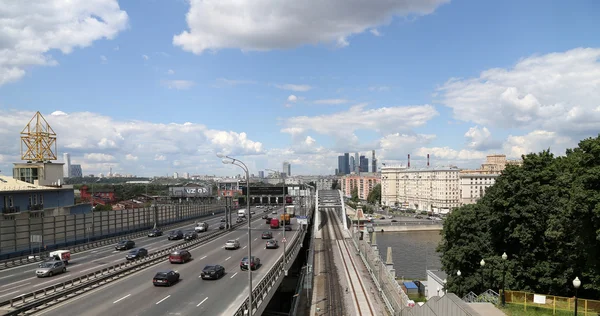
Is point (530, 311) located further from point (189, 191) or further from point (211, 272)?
point (189, 191)

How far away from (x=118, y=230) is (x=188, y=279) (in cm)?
3608

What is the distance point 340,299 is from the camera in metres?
41.9

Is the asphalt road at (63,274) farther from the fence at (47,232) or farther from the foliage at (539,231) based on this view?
the foliage at (539,231)

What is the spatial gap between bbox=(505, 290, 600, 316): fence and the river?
154 feet

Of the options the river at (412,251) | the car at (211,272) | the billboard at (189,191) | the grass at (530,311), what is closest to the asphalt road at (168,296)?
the car at (211,272)

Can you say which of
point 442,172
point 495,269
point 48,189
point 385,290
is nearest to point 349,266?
point 385,290

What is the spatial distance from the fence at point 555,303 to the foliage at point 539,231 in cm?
264

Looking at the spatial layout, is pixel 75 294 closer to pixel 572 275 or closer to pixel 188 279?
pixel 188 279

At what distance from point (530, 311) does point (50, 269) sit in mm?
34711

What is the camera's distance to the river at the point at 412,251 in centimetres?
7775

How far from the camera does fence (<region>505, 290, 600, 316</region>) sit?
2264 centimetres

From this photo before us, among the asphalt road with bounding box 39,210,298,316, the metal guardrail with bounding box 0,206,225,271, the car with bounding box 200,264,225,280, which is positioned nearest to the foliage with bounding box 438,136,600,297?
the asphalt road with bounding box 39,210,298,316

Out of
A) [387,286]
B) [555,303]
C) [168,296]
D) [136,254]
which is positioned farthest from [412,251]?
[168,296]

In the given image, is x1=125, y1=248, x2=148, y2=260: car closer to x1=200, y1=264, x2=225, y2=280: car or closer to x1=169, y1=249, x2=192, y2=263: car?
x1=169, y1=249, x2=192, y2=263: car
